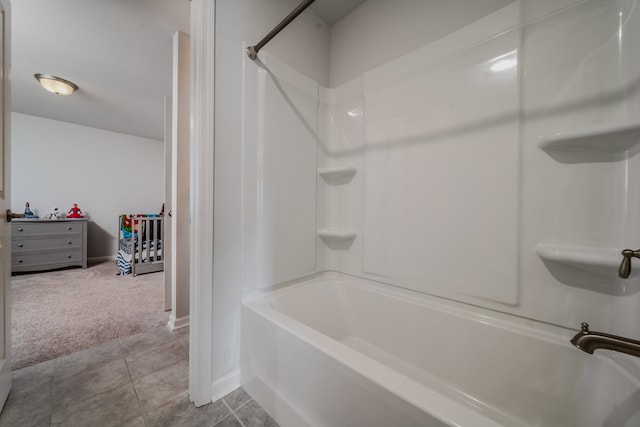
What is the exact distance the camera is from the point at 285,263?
4.79ft

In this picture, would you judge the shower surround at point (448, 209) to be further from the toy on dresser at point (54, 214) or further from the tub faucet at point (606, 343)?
the toy on dresser at point (54, 214)

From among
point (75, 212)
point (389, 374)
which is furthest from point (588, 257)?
point (75, 212)

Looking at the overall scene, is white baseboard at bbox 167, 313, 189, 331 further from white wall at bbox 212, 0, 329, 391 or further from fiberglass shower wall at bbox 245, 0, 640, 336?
fiberglass shower wall at bbox 245, 0, 640, 336

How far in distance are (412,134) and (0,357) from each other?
2.46 meters

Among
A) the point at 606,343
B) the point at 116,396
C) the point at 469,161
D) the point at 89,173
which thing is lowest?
the point at 116,396

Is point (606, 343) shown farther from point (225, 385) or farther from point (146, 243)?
point (146, 243)

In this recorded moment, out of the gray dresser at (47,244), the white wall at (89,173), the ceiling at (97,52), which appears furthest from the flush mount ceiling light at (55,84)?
the gray dresser at (47,244)

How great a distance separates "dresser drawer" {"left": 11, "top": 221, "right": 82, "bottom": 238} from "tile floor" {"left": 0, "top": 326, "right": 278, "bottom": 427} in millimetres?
2980

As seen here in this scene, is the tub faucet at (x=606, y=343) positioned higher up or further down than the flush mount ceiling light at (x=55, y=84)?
further down

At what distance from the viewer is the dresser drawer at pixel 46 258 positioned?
3031 millimetres

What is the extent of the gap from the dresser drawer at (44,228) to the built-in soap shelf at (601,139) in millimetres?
5386

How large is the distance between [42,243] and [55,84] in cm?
231

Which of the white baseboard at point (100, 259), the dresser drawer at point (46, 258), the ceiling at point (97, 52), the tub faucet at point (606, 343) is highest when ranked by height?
the ceiling at point (97, 52)

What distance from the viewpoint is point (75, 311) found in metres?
2.03
